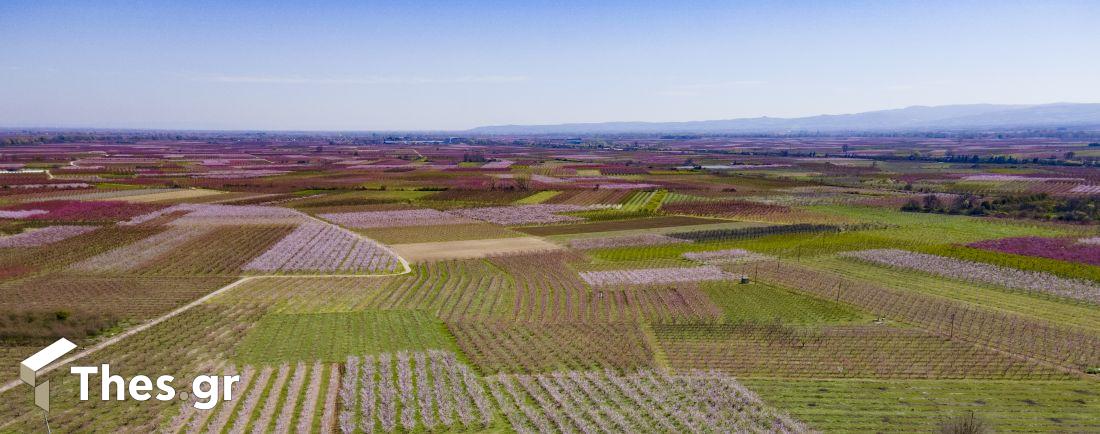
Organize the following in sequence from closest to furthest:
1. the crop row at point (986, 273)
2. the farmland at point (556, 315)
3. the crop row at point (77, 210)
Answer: the farmland at point (556, 315), the crop row at point (986, 273), the crop row at point (77, 210)

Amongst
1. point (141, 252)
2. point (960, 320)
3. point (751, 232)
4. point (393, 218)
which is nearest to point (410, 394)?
point (960, 320)

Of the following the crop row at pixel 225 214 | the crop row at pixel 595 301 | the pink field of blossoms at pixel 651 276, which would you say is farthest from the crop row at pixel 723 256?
the crop row at pixel 225 214

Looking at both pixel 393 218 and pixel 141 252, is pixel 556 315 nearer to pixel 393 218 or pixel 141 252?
pixel 141 252

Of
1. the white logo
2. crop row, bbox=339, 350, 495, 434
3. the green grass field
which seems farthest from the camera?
the green grass field

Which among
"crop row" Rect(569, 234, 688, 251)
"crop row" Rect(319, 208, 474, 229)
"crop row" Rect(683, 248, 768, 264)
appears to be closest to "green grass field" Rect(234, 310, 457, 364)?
"crop row" Rect(569, 234, 688, 251)

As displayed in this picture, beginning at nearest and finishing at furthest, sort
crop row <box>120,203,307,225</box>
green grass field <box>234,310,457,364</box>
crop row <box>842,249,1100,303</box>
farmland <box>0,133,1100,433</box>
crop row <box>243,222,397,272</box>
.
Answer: farmland <box>0,133,1100,433</box> < green grass field <box>234,310,457,364</box> < crop row <box>842,249,1100,303</box> < crop row <box>243,222,397,272</box> < crop row <box>120,203,307,225</box>

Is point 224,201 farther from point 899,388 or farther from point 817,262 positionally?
point 899,388

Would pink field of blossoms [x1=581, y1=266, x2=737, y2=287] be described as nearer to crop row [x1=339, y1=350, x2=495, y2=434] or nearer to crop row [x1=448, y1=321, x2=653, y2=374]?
crop row [x1=448, y1=321, x2=653, y2=374]

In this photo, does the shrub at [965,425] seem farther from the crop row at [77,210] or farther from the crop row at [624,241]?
the crop row at [77,210]
